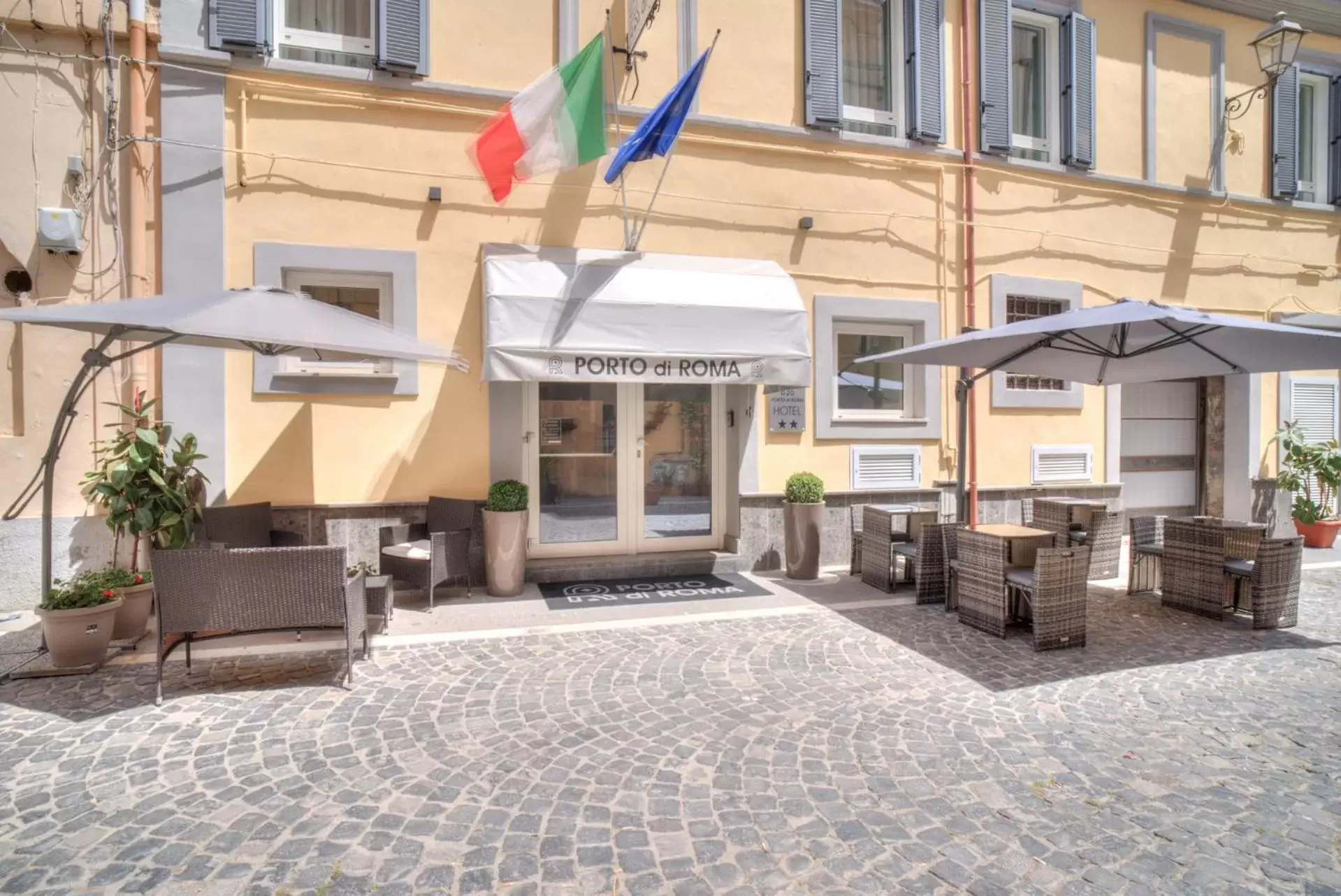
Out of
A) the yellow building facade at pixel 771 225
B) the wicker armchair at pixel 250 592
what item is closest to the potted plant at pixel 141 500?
the yellow building facade at pixel 771 225

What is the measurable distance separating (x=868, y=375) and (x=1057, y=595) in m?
3.89

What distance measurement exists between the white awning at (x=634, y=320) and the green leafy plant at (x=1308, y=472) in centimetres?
792

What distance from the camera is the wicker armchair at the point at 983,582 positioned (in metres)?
5.18

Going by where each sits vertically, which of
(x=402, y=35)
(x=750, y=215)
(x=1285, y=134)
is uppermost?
(x=1285, y=134)

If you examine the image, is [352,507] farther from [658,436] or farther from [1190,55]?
[1190,55]

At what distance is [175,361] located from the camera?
237 inches

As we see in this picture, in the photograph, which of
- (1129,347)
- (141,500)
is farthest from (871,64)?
(141,500)

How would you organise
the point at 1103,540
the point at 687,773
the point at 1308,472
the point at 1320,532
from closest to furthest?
the point at 687,773 < the point at 1103,540 < the point at 1320,532 < the point at 1308,472

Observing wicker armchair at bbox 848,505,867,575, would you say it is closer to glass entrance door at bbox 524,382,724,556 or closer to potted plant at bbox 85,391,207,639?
glass entrance door at bbox 524,382,724,556

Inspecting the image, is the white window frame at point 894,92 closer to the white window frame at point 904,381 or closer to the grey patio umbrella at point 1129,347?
the white window frame at point 904,381

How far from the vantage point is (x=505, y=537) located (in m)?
6.36

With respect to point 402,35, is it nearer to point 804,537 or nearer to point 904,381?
point 804,537

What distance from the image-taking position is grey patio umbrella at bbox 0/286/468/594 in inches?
152

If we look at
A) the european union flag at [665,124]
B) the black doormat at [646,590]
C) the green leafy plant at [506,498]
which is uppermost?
the european union flag at [665,124]
